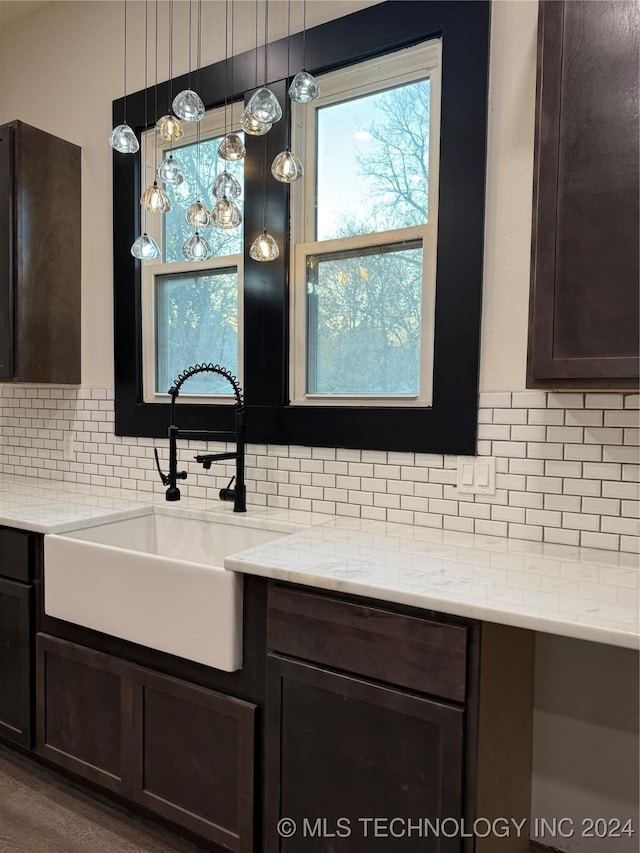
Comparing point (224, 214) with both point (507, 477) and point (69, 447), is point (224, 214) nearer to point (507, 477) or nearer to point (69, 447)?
point (507, 477)

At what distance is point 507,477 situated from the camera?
174 cm

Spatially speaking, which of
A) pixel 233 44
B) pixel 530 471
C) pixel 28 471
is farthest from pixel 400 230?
pixel 28 471

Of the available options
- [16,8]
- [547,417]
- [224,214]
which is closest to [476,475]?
[547,417]

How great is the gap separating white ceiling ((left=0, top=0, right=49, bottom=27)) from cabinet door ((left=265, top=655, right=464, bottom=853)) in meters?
3.13

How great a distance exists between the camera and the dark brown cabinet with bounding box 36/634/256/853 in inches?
60.2

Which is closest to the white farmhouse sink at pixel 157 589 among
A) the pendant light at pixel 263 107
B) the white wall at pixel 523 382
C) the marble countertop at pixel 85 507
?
the marble countertop at pixel 85 507

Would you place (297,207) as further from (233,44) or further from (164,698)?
(164,698)

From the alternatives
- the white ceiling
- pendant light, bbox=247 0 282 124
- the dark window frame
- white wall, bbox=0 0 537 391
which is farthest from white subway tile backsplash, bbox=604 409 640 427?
the white ceiling

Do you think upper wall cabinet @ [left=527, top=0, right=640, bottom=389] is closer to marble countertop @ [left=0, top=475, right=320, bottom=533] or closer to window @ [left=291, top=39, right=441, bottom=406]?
window @ [left=291, top=39, right=441, bottom=406]

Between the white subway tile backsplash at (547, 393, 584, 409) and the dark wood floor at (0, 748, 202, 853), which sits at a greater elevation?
the white subway tile backsplash at (547, 393, 584, 409)

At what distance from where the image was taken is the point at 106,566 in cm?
172

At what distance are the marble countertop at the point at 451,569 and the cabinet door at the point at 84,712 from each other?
42cm

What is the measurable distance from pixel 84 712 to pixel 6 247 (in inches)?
72.8

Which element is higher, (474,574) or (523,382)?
(523,382)
